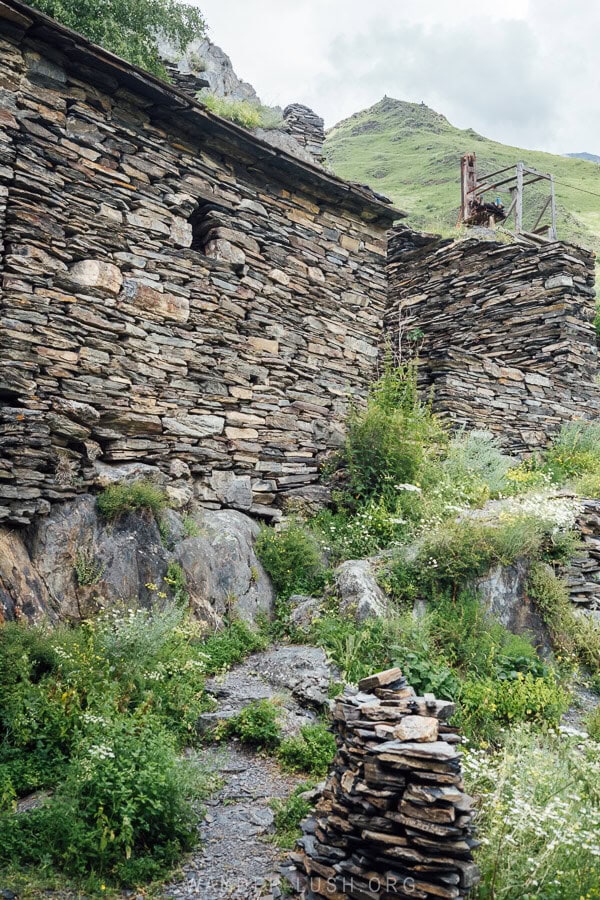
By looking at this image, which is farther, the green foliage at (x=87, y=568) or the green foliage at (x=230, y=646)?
the green foliage at (x=230, y=646)

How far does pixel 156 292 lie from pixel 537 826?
6139 mm

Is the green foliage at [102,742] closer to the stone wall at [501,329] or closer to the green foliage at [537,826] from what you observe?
the green foliage at [537,826]

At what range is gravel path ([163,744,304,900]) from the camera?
3.87 metres

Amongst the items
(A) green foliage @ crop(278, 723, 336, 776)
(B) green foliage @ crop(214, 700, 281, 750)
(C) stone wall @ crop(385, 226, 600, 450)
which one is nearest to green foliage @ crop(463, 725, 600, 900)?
(A) green foliage @ crop(278, 723, 336, 776)

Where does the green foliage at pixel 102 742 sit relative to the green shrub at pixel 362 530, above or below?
below

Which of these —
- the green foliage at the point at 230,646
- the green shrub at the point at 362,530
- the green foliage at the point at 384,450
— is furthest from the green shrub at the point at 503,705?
the green foliage at the point at 384,450

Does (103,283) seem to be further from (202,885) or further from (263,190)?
(202,885)

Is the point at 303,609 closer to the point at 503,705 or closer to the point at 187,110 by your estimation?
the point at 503,705

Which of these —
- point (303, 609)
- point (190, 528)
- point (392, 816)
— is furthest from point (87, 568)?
→ point (392, 816)

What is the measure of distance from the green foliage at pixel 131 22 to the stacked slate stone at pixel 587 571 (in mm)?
9138

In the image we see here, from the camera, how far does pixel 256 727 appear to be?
526cm

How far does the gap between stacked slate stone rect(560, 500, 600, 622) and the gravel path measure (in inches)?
157

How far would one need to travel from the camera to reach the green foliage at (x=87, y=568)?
6012 millimetres

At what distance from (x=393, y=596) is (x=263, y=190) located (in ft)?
18.2
